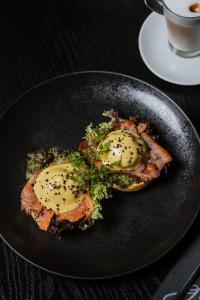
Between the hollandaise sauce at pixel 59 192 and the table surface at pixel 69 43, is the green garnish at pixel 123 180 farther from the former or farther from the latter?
the table surface at pixel 69 43

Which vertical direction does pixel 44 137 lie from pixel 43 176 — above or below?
above

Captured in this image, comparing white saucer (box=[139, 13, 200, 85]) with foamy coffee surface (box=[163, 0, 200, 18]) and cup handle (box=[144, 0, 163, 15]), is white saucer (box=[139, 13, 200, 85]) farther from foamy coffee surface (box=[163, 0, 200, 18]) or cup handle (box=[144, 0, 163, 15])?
foamy coffee surface (box=[163, 0, 200, 18])

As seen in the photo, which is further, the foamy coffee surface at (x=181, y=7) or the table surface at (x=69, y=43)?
the table surface at (x=69, y=43)

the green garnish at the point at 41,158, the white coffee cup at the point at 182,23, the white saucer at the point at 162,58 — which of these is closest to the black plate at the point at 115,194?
the green garnish at the point at 41,158

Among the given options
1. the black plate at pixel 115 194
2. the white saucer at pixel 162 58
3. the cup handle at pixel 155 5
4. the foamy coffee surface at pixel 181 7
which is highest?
the cup handle at pixel 155 5

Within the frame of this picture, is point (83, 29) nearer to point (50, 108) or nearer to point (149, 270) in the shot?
point (50, 108)

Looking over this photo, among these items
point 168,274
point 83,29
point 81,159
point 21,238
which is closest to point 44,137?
point 81,159
